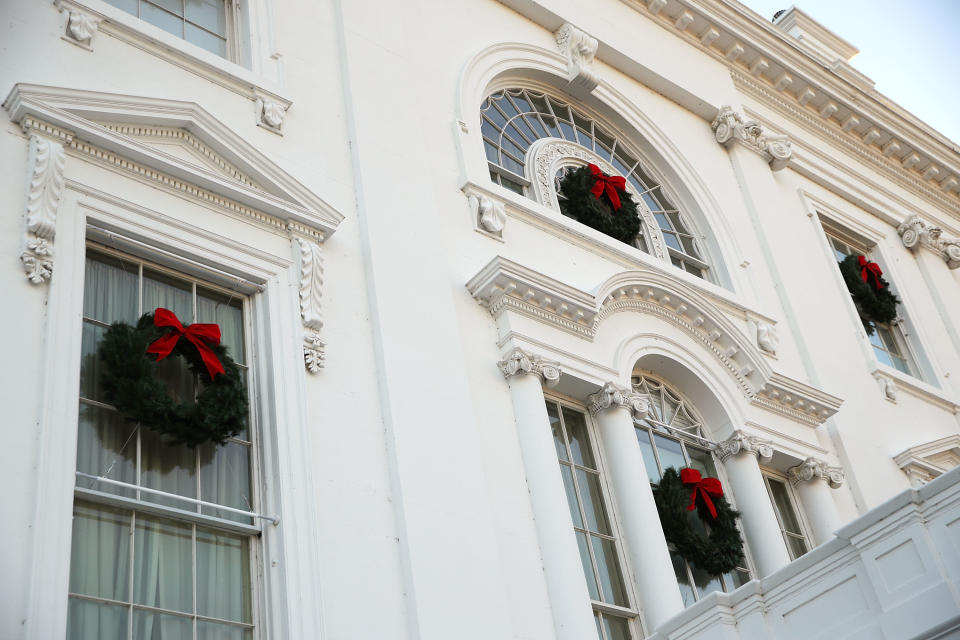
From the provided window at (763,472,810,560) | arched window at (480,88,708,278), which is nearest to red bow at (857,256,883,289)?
arched window at (480,88,708,278)

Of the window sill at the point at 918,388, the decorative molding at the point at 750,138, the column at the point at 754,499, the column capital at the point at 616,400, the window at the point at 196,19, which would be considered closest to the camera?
the window at the point at 196,19

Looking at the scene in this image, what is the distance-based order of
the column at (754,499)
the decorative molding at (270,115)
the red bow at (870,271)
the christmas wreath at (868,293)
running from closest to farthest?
the decorative molding at (270,115) → the column at (754,499) → the christmas wreath at (868,293) → the red bow at (870,271)

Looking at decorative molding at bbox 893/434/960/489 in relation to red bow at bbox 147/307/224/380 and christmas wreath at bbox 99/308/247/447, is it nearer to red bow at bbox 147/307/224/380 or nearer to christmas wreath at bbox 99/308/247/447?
christmas wreath at bbox 99/308/247/447

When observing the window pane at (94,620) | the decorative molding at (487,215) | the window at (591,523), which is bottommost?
the window pane at (94,620)

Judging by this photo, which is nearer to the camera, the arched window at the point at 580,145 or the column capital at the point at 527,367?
the column capital at the point at 527,367

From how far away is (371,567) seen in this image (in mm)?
8680

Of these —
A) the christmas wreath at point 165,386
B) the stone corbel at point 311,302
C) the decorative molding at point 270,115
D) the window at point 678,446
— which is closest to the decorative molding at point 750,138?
the window at point 678,446

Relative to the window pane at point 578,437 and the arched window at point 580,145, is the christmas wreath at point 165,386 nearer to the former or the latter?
the window pane at point 578,437

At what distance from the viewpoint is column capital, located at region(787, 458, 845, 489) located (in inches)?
521

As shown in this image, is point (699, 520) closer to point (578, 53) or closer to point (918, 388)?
point (918, 388)

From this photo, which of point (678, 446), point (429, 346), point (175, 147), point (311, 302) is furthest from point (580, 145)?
point (175, 147)

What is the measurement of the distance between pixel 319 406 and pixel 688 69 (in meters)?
9.72

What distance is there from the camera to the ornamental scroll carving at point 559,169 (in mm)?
13812

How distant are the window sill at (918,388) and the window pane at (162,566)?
10.5 metres
